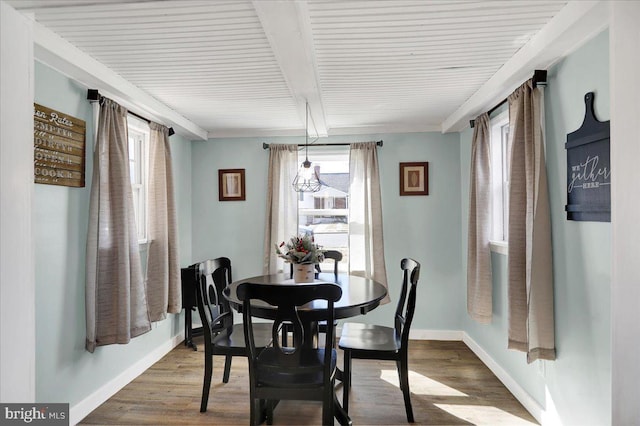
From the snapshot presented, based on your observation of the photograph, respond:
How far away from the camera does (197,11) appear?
5.89 ft

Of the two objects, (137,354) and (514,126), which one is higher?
(514,126)

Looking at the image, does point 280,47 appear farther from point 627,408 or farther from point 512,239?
point 627,408

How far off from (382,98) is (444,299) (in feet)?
7.54

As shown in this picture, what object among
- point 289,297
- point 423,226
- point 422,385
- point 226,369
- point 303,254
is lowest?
point 422,385

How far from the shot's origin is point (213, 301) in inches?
139

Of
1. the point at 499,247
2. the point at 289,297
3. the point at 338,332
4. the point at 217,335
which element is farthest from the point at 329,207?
the point at 289,297

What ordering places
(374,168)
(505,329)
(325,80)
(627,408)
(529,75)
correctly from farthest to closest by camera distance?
(374,168)
(505,329)
(325,80)
(529,75)
(627,408)

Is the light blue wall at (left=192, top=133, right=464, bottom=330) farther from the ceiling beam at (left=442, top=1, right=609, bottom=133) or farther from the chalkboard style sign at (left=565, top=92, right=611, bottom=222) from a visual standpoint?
the chalkboard style sign at (left=565, top=92, right=611, bottom=222)

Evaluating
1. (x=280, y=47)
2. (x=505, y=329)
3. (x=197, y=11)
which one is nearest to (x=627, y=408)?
(x=505, y=329)

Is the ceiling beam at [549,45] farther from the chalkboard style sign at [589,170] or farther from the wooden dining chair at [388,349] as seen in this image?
the wooden dining chair at [388,349]

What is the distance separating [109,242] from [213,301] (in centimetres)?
120

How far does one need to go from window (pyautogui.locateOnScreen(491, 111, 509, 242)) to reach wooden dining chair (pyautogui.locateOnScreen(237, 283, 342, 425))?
6.36ft

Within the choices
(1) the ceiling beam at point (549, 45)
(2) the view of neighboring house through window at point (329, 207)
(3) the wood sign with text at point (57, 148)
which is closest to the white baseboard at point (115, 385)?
(3) the wood sign with text at point (57, 148)

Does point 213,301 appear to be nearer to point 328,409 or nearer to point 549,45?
point 328,409
